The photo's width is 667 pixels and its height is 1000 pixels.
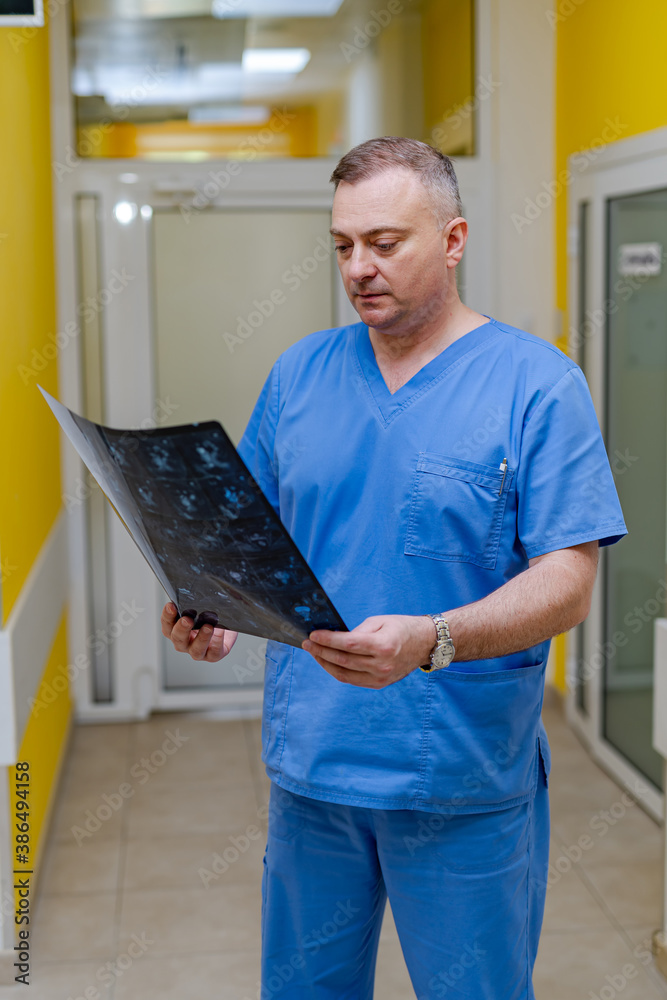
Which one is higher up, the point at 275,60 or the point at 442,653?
the point at 275,60

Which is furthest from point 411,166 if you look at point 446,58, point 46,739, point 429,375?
point 446,58

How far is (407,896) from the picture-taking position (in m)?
1.38

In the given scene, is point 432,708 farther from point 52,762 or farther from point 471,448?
point 52,762

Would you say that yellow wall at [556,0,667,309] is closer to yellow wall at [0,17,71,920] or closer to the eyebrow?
yellow wall at [0,17,71,920]

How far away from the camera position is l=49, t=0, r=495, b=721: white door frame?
3807 mm

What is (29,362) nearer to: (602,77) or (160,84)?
(160,84)

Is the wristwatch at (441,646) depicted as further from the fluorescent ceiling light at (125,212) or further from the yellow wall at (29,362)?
the fluorescent ceiling light at (125,212)

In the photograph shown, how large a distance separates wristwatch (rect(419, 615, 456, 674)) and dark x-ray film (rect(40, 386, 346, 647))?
4.6 inches

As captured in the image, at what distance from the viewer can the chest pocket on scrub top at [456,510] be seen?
4.30ft

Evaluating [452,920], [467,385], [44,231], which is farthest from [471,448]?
[44,231]

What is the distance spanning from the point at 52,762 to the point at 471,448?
7.64 ft

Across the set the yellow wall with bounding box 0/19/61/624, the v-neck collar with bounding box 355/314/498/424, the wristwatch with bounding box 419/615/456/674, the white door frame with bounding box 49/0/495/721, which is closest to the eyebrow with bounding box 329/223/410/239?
the v-neck collar with bounding box 355/314/498/424

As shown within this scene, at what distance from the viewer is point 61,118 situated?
12.3 ft

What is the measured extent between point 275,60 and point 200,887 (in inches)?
109
